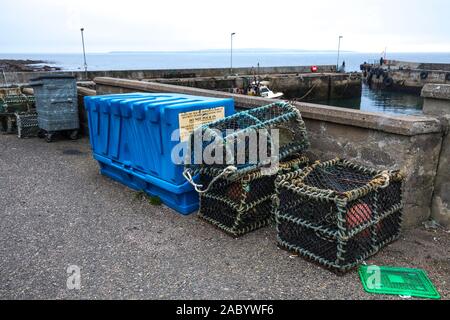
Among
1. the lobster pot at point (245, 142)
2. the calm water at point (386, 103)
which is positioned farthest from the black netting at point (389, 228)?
the calm water at point (386, 103)

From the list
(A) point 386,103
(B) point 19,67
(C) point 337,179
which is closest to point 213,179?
(C) point 337,179

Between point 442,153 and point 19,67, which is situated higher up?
point 442,153

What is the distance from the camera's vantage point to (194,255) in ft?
13.0

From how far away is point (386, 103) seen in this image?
119 ft

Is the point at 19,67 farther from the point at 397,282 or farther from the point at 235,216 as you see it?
the point at 397,282

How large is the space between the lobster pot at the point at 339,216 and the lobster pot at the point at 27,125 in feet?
25.7

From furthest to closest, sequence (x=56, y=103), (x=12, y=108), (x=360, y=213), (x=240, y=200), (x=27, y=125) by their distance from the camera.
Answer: (x=12, y=108), (x=27, y=125), (x=56, y=103), (x=240, y=200), (x=360, y=213)

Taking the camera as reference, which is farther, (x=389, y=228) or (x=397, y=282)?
(x=389, y=228)

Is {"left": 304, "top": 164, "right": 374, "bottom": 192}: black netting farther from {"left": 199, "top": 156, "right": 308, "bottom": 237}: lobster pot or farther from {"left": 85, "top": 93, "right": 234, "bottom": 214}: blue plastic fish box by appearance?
{"left": 85, "top": 93, "right": 234, "bottom": 214}: blue plastic fish box

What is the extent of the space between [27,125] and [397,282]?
9118mm

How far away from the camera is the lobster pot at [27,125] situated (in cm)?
949

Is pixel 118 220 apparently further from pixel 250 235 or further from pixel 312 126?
pixel 312 126

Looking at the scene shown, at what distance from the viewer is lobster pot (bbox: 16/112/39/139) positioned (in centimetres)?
949

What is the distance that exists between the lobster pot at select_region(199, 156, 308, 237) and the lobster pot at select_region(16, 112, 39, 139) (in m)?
6.71
